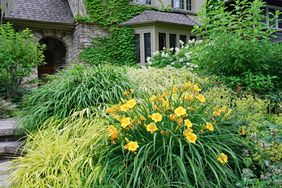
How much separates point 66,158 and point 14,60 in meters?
4.58

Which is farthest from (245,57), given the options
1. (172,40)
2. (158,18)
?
(172,40)

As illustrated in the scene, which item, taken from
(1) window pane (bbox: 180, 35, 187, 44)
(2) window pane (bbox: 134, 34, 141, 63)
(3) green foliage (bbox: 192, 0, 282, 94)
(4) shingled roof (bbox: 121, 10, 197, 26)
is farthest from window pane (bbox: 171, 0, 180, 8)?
(3) green foliage (bbox: 192, 0, 282, 94)

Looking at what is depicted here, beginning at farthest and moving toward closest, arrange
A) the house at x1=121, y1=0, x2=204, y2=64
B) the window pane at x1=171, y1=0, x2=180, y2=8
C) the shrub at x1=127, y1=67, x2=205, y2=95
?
the window pane at x1=171, y1=0, x2=180, y2=8, the house at x1=121, y1=0, x2=204, y2=64, the shrub at x1=127, y1=67, x2=205, y2=95

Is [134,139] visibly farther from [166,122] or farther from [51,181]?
[51,181]

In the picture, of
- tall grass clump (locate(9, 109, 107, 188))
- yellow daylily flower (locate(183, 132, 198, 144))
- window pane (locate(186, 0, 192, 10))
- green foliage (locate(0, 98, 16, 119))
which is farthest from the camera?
window pane (locate(186, 0, 192, 10))

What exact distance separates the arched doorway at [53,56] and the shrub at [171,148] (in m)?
11.0

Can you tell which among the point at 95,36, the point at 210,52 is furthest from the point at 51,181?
the point at 95,36

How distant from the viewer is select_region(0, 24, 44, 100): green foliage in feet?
19.6

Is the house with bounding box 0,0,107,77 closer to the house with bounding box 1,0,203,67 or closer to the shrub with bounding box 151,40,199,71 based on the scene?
the house with bounding box 1,0,203,67

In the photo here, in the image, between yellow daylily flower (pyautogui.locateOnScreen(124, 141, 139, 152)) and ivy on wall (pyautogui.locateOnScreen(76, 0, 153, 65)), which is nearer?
yellow daylily flower (pyautogui.locateOnScreen(124, 141, 139, 152))

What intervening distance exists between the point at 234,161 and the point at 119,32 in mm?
9379

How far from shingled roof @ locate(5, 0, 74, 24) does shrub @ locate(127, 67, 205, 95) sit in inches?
282

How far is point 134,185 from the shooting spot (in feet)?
6.05

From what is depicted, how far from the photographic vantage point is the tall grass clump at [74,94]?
3283mm
